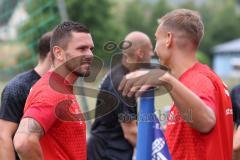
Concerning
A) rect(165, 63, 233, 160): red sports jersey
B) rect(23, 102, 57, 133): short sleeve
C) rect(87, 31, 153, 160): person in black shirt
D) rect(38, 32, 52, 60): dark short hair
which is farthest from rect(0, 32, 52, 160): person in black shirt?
rect(165, 63, 233, 160): red sports jersey

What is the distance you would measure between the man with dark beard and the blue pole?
1.97ft

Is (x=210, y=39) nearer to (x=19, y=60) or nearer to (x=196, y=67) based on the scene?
(x=19, y=60)

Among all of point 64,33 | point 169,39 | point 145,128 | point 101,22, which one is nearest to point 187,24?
point 169,39

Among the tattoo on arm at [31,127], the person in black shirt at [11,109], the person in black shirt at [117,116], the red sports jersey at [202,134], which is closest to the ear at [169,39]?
the red sports jersey at [202,134]

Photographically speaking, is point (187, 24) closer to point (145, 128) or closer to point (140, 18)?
point (145, 128)

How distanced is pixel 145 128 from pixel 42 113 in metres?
0.66

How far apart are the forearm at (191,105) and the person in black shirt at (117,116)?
2.30 m

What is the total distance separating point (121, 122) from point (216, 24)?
61.0 metres

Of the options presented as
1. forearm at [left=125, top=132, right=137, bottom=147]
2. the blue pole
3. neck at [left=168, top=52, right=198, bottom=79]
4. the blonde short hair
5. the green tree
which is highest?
the green tree

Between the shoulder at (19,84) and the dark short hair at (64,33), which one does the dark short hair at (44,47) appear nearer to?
the shoulder at (19,84)

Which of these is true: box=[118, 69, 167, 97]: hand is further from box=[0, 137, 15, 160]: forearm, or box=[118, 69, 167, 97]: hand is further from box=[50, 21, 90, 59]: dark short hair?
box=[0, 137, 15, 160]: forearm

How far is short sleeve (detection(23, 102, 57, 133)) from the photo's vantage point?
3.21 meters

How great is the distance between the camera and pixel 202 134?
3.07m

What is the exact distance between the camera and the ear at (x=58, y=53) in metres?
3.61
